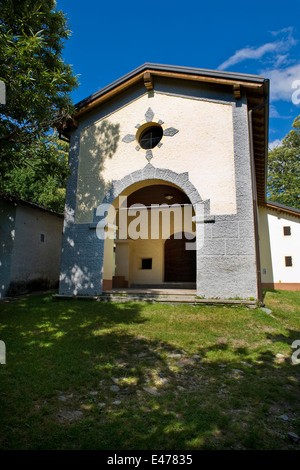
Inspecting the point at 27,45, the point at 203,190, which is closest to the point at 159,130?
the point at 203,190

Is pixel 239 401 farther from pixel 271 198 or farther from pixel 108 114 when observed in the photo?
pixel 271 198

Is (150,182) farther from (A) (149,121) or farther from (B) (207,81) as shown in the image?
(B) (207,81)

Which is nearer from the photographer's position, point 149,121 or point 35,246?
point 149,121

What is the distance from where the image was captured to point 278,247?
15219 mm

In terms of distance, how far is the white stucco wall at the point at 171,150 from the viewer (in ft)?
27.1

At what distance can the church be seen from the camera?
7.90 m

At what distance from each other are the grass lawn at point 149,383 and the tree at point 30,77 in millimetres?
4928

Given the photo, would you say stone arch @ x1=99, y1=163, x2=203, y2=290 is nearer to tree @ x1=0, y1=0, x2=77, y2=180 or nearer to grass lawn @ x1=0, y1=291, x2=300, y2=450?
tree @ x1=0, y1=0, x2=77, y2=180

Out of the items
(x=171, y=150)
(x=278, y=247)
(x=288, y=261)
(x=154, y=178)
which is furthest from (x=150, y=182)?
(x=288, y=261)

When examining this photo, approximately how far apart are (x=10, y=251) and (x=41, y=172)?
3841mm

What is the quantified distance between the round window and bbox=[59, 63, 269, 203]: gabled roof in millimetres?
1379

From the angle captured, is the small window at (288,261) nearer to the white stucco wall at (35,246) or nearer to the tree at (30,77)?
→ the white stucco wall at (35,246)

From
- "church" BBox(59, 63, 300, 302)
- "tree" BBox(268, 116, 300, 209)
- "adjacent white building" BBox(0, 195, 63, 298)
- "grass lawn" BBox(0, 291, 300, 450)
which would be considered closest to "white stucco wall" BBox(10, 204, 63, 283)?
"adjacent white building" BBox(0, 195, 63, 298)

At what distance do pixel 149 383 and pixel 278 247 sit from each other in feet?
45.1
